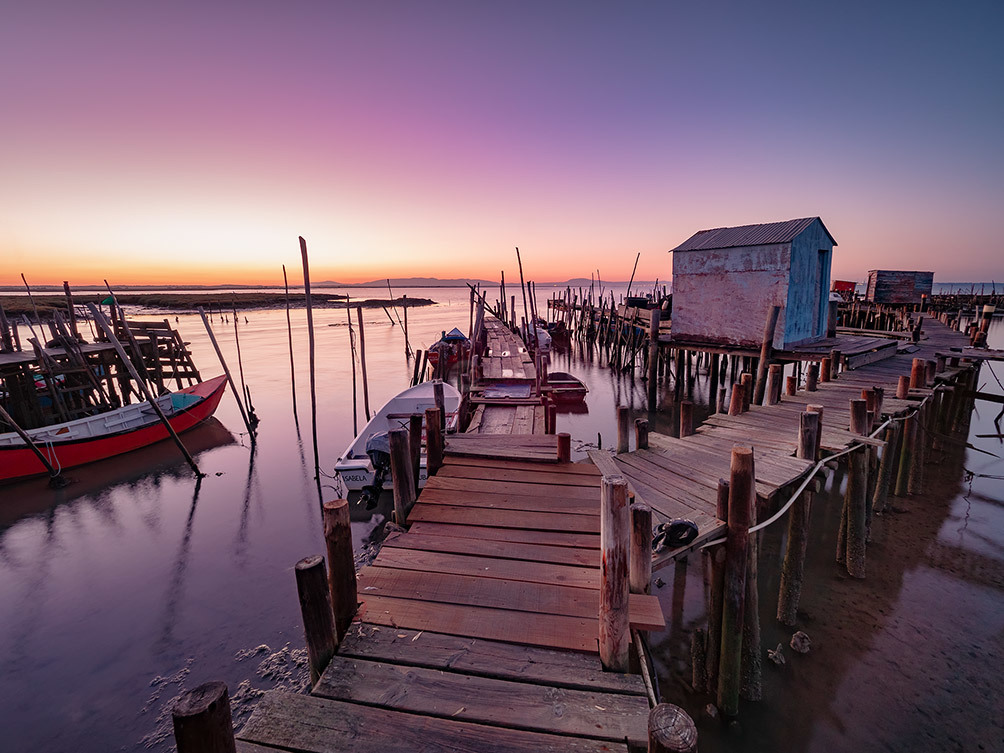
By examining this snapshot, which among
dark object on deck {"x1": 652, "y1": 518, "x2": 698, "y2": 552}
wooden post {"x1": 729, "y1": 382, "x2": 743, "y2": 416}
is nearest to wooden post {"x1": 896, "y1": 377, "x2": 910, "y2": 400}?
wooden post {"x1": 729, "y1": 382, "x2": 743, "y2": 416}

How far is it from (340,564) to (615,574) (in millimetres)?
2353


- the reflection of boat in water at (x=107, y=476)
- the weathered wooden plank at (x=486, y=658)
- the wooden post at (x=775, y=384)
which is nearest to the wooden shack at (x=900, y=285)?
the wooden post at (x=775, y=384)

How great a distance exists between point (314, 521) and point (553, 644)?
9162 millimetres

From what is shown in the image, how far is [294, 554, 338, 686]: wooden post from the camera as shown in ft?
10.8

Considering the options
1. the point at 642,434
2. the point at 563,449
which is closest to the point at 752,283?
the point at 642,434

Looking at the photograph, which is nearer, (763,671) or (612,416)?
(763,671)

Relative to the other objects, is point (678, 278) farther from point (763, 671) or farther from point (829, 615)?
point (763, 671)

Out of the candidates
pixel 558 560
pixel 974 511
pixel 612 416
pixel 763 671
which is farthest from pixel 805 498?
pixel 612 416

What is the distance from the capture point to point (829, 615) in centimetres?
721

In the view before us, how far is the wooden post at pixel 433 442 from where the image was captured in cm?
688

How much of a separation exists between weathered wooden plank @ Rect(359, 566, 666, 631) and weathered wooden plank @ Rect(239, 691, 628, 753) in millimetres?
1158

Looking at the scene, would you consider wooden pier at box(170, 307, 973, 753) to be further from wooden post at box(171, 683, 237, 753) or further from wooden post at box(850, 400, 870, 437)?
wooden post at box(171, 683, 237, 753)

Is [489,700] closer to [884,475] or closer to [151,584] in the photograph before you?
[151,584]

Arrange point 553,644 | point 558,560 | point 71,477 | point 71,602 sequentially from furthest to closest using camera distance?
point 71,477, point 71,602, point 558,560, point 553,644
